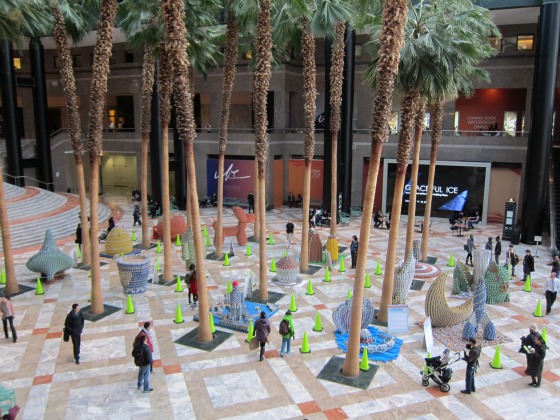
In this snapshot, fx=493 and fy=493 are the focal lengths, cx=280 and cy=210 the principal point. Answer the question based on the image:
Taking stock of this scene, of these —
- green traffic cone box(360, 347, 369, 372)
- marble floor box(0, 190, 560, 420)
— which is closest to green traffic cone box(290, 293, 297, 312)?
marble floor box(0, 190, 560, 420)

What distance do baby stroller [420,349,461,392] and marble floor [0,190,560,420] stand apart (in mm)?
203

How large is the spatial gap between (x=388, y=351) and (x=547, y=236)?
18.6 metres

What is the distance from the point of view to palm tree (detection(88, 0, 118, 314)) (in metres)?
14.4

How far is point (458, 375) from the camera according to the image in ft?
39.6

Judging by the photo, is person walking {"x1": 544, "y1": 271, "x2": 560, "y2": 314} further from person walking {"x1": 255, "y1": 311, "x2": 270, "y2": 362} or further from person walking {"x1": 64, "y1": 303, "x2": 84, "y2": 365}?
person walking {"x1": 64, "y1": 303, "x2": 84, "y2": 365}

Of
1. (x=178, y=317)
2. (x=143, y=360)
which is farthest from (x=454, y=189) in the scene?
(x=143, y=360)

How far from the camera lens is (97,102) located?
584 inches

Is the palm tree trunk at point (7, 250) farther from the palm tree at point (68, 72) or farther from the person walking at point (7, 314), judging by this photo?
the person walking at point (7, 314)

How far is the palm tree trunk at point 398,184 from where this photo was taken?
14008mm

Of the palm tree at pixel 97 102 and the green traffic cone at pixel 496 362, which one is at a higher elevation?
the palm tree at pixel 97 102

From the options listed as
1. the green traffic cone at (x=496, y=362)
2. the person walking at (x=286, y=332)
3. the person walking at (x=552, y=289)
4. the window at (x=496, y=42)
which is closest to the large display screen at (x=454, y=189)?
the window at (x=496, y=42)

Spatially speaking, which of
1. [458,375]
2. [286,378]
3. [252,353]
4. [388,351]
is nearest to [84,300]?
[252,353]

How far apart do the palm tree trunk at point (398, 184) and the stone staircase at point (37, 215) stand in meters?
18.1

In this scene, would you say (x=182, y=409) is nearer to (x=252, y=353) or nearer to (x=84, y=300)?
(x=252, y=353)
